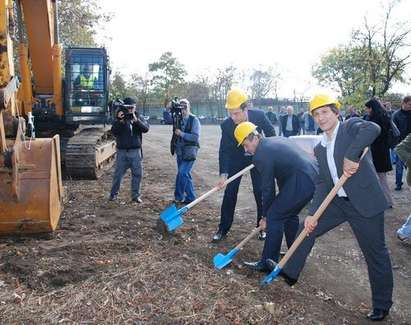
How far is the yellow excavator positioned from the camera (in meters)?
5.51

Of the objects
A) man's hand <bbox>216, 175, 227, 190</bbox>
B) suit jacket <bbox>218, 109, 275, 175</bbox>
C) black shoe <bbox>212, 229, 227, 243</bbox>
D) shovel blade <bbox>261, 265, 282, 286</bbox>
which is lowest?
black shoe <bbox>212, 229, 227, 243</bbox>

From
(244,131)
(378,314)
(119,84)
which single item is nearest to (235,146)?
(244,131)

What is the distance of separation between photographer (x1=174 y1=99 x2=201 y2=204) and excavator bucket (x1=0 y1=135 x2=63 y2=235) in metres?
2.95

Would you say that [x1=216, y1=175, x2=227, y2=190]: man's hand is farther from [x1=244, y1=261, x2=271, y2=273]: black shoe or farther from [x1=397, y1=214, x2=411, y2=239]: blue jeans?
[x1=397, y1=214, x2=411, y2=239]: blue jeans

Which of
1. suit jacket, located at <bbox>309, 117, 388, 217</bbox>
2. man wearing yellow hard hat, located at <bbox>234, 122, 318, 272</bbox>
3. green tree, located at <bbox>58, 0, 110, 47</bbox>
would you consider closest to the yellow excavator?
man wearing yellow hard hat, located at <bbox>234, 122, 318, 272</bbox>

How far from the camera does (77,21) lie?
23.9 m

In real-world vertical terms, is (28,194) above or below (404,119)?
below

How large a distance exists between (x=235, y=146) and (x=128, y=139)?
8.23 feet

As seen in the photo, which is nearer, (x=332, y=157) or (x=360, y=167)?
(x=360, y=167)

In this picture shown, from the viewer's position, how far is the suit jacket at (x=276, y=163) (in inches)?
191

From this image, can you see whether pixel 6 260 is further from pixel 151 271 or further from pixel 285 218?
pixel 285 218

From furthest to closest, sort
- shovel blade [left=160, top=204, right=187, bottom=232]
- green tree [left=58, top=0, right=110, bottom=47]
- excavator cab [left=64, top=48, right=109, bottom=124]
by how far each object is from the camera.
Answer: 1. green tree [left=58, top=0, right=110, bottom=47]
2. excavator cab [left=64, top=48, right=109, bottom=124]
3. shovel blade [left=160, top=204, right=187, bottom=232]

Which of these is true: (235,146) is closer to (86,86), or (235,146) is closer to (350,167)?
(350,167)

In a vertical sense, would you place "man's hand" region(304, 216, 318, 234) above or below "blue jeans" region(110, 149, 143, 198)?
above
